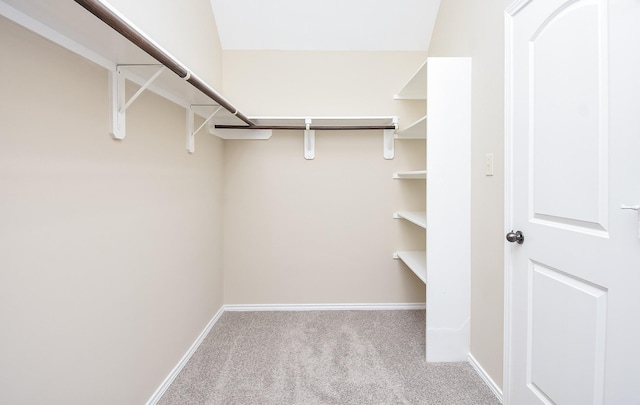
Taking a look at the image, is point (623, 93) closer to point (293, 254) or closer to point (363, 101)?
point (363, 101)

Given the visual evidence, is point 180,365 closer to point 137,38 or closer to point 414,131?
point 137,38

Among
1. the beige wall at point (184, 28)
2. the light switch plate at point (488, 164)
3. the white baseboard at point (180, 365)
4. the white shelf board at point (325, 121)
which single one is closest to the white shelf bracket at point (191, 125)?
the beige wall at point (184, 28)

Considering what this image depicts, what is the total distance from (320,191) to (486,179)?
133 cm

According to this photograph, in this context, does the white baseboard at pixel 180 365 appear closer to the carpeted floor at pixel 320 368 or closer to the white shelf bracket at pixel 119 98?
the carpeted floor at pixel 320 368

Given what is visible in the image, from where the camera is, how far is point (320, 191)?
264 cm

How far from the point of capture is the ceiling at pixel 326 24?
232 cm

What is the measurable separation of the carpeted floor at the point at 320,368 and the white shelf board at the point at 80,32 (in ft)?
5.17

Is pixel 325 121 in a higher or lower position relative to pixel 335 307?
higher

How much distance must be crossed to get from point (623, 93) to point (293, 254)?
7.30ft

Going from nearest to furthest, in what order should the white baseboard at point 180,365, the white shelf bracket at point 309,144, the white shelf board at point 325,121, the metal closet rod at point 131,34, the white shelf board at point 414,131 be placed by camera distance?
the metal closet rod at point 131,34 < the white baseboard at point 180,365 < the white shelf board at point 414,131 < the white shelf board at point 325,121 < the white shelf bracket at point 309,144

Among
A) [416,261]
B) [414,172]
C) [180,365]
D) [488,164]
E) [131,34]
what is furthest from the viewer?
[416,261]

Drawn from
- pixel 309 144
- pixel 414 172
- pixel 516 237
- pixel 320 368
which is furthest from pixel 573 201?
pixel 309 144

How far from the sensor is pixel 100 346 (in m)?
1.15

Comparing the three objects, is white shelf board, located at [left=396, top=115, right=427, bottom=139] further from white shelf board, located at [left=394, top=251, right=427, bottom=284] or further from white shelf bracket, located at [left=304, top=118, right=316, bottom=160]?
white shelf board, located at [left=394, top=251, right=427, bottom=284]
